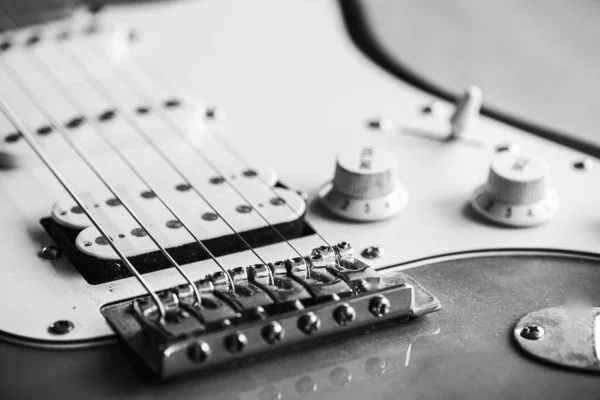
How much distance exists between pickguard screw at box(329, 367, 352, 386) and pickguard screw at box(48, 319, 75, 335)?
0.81 feet

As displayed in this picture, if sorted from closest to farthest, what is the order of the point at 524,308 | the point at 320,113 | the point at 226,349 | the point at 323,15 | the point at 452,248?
the point at 226,349 < the point at 524,308 < the point at 452,248 < the point at 320,113 < the point at 323,15

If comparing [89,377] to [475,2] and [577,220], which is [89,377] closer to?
[577,220]

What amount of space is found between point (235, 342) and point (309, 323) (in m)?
0.07

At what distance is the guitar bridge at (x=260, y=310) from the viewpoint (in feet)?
Answer: 2.47

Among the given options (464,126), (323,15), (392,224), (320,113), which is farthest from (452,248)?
(323,15)

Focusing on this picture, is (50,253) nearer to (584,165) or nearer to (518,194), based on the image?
(518,194)

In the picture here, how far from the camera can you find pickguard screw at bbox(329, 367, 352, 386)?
2.50 ft

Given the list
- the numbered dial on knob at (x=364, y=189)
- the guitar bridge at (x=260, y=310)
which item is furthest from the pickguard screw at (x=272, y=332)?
the numbered dial on knob at (x=364, y=189)

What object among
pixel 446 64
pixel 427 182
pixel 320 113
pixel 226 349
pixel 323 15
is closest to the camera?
pixel 226 349

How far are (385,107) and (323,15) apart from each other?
0.36m

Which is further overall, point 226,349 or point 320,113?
point 320,113

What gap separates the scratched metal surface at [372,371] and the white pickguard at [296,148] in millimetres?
48

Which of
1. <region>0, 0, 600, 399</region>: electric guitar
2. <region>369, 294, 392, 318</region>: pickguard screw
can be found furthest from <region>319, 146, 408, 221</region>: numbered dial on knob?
<region>369, 294, 392, 318</region>: pickguard screw

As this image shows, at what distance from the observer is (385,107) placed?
134 centimetres
